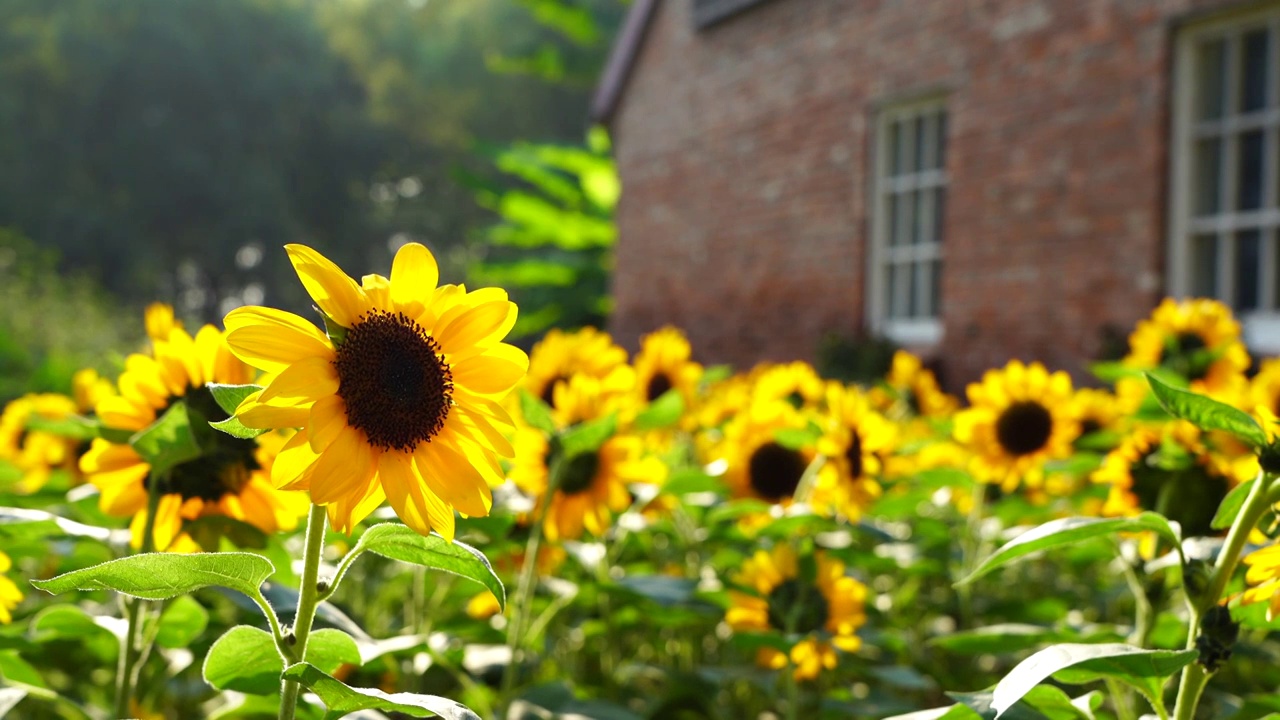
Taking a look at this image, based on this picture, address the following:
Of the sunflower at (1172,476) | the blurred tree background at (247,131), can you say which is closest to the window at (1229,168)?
the sunflower at (1172,476)

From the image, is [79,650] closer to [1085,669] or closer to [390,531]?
[390,531]

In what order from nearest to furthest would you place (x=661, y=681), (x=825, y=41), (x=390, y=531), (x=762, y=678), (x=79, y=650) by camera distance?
(x=390, y=531), (x=79, y=650), (x=762, y=678), (x=661, y=681), (x=825, y=41)

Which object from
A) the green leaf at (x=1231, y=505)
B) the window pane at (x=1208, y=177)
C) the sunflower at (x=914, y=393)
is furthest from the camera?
the window pane at (x=1208, y=177)

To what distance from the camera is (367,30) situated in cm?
3234

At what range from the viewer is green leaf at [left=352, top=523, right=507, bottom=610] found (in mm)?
754

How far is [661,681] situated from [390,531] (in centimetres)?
123

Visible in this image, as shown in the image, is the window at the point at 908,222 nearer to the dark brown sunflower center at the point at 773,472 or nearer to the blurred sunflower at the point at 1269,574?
the dark brown sunflower center at the point at 773,472

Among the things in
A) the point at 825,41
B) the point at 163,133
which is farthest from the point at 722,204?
the point at 163,133

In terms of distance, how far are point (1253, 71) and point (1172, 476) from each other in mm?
5108

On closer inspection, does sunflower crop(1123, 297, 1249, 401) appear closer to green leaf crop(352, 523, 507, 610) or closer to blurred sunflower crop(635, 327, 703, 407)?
blurred sunflower crop(635, 327, 703, 407)

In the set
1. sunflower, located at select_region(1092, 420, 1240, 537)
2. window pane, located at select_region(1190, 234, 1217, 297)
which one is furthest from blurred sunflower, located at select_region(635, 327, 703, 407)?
window pane, located at select_region(1190, 234, 1217, 297)

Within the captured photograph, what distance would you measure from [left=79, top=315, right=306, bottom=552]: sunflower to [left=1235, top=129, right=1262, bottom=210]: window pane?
566 cm

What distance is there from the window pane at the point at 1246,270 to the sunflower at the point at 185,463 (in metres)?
5.60

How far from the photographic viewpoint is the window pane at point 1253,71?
566cm
